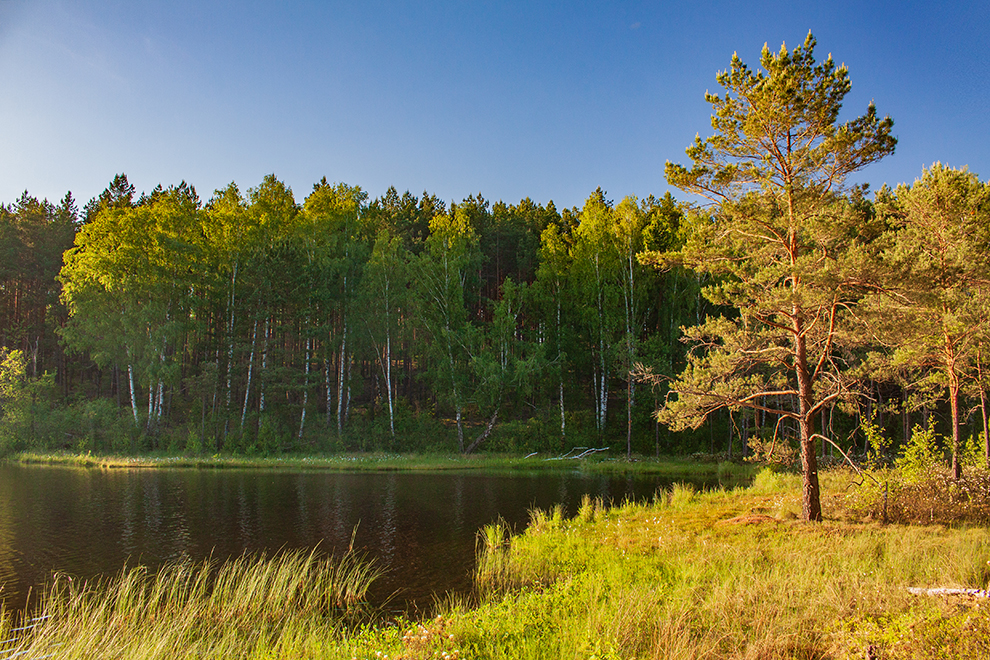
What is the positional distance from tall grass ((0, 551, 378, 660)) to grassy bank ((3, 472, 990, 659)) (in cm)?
5

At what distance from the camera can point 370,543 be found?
14.3 meters

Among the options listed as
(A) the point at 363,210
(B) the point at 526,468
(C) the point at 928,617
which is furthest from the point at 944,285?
(A) the point at 363,210

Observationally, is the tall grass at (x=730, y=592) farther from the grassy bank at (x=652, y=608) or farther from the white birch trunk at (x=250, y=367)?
the white birch trunk at (x=250, y=367)

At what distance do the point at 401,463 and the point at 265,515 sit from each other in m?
14.7

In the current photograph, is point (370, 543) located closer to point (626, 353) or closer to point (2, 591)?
point (2, 591)

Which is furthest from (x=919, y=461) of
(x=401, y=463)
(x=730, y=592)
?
(x=401, y=463)

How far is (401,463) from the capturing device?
32.0 m

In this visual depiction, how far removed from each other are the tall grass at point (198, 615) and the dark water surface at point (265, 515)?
2.95ft

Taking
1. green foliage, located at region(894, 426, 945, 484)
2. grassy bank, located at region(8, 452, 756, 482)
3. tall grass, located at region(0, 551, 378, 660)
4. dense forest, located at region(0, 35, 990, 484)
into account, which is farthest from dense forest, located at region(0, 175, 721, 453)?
tall grass, located at region(0, 551, 378, 660)

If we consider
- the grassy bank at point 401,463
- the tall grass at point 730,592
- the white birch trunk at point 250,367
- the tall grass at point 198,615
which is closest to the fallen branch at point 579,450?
the grassy bank at point 401,463

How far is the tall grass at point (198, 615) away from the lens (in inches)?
269

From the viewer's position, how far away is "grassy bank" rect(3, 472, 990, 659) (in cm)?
610

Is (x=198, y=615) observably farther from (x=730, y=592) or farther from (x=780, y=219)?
(x=780, y=219)

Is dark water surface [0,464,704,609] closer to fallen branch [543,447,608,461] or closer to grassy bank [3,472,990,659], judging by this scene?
grassy bank [3,472,990,659]
